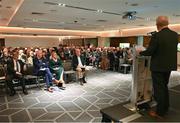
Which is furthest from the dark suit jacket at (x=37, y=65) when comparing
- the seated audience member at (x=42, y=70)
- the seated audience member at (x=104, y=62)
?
the seated audience member at (x=104, y=62)

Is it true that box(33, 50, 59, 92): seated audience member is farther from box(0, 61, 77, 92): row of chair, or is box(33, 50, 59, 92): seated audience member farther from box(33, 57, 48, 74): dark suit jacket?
box(0, 61, 77, 92): row of chair

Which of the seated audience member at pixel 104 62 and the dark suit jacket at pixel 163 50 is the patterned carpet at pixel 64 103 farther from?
the seated audience member at pixel 104 62

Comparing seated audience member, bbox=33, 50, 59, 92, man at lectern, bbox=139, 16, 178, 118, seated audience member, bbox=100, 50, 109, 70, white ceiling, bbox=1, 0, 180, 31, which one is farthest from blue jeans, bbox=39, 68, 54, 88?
seated audience member, bbox=100, 50, 109, 70

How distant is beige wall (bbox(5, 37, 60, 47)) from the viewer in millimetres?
16342

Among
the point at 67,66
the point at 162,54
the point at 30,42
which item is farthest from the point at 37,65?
the point at 30,42

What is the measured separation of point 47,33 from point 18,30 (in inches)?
99.5

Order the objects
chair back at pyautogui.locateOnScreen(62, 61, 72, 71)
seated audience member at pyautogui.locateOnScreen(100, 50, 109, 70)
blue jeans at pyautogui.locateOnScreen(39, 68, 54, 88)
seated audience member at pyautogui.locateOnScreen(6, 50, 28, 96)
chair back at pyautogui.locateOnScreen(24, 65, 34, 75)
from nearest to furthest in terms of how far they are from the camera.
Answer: seated audience member at pyautogui.locateOnScreen(6, 50, 28, 96)
blue jeans at pyautogui.locateOnScreen(39, 68, 54, 88)
chair back at pyautogui.locateOnScreen(24, 65, 34, 75)
chair back at pyautogui.locateOnScreen(62, 61, 72, 71)
seated audience member at pyautogui.locateOnScreen(100, 50, 109, 70)

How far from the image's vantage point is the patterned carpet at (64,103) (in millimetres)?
3824

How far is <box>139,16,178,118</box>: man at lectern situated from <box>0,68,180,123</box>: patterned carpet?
1553mm

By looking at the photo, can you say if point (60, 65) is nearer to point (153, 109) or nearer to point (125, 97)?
point (125, 97)

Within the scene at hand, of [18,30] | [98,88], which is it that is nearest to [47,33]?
[18,30]

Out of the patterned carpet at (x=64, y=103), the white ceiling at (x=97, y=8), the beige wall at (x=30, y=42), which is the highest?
the white ceiling at (x=97, y=8)

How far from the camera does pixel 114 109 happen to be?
10.6 feet

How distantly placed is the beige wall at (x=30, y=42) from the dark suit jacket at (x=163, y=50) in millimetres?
15966
